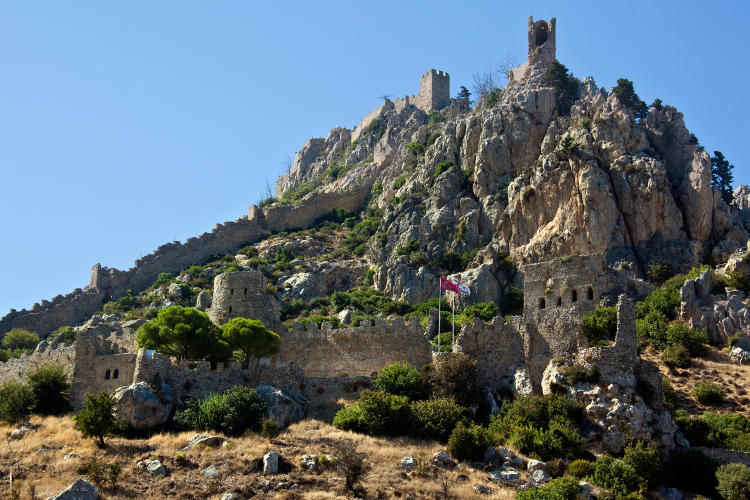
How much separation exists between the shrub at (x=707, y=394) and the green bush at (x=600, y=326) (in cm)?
488

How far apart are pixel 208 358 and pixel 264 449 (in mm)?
11214

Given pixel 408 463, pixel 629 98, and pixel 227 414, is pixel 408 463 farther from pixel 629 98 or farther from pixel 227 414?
pixel 629 98

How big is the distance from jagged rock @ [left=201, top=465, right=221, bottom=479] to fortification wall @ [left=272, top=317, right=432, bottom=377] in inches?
510

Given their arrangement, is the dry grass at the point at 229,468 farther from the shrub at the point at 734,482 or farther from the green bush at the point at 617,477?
the shrub at the point at 734,482

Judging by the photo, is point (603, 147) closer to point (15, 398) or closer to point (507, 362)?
point (507, 362)

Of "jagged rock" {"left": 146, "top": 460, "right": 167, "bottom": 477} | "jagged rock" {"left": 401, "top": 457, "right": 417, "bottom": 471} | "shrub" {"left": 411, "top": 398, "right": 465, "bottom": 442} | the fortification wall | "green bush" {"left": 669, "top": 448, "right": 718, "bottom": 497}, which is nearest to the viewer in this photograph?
"jagged rock" {"left": 146, "top": 460, "right": 167, "bottom": 477}

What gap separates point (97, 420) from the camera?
99.1 feet

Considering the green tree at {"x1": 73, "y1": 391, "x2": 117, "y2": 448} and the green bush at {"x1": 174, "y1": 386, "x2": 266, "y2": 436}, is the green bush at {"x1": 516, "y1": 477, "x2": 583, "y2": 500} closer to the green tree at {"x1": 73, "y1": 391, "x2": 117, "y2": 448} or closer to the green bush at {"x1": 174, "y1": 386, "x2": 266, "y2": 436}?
the green bush at {"x1": 174, "y1": 386, "x2": 266, "y2": 436}

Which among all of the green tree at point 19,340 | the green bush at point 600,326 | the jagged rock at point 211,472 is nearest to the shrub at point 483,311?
the green bush at point 600,326

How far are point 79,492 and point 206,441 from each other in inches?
237

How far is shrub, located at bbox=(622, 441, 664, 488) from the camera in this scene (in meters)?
29.0

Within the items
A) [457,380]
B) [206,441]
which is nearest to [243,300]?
[457,380]

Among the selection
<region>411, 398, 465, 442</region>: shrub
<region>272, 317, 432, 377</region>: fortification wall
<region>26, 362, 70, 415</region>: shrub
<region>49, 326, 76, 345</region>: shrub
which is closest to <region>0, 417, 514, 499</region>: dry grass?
<region>411, 398, 465, 442</region>: shrub

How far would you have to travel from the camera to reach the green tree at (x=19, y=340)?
196 ft
